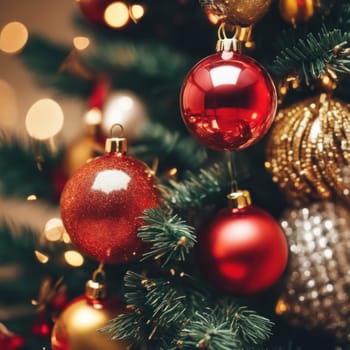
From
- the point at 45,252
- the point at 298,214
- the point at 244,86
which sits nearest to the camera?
the point at 244,86

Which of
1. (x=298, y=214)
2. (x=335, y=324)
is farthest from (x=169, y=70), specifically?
(x=335, y=324)

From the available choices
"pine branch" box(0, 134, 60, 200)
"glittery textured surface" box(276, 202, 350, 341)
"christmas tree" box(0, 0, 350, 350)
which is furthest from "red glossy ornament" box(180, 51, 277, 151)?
"pine branch" box(0, 134, 60, 200)

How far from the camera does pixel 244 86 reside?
0.51m

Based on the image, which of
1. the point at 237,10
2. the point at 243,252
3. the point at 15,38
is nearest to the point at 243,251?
the point at 243,252

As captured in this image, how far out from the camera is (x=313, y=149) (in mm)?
582

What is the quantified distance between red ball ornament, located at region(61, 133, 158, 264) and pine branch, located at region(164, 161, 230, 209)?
0.03m

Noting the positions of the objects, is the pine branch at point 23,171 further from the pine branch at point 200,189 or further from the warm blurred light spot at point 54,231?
the pine branch at point 200,189

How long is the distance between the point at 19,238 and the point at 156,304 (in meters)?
0.33

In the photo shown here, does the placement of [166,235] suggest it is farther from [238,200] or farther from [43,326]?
[43,326]

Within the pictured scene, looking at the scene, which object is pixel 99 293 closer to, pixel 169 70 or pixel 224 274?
pixel 224 274

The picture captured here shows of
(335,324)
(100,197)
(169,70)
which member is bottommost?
(335,324)

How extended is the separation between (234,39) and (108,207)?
0.64ft

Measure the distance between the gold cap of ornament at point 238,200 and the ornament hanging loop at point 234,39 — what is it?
0.14 metres

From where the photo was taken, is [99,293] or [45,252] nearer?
[99,293]
